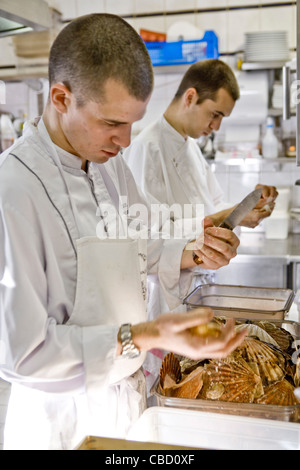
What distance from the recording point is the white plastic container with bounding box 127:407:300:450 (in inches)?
35.1

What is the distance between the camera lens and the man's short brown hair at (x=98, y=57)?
1005 millimetres

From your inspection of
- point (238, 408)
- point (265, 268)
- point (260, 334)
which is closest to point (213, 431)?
point (238, 408)

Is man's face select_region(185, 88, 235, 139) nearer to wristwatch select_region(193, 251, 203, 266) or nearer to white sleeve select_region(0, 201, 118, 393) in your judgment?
wristwatch select_region(193, 251, 203, 266)

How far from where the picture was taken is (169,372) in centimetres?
110

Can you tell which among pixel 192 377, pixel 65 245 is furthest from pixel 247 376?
pixel 65 245

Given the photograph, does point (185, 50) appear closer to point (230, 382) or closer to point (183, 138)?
point (183, 138)

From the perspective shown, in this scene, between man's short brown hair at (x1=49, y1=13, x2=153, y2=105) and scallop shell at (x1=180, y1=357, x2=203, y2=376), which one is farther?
scallop shell at (x1=180, y1=357, x2=203, y2=376)

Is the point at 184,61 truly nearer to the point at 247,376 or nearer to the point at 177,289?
the point at 177,289

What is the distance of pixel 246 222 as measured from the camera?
2.01 m

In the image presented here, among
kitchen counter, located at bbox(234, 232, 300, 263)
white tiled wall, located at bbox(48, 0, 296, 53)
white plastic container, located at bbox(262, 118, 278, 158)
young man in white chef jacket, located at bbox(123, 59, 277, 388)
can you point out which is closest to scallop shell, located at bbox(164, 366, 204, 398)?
young man in white chef jacket, located at bbox(123, 59, 277, 388)

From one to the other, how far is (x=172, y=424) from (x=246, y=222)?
119cm

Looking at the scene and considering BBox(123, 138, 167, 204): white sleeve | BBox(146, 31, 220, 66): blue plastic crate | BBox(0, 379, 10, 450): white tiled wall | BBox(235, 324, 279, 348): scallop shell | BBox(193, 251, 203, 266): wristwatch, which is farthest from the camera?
BBox(146, 31, 220, 66): blue plastic crate

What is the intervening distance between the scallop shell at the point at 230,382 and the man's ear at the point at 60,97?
664 millimetres

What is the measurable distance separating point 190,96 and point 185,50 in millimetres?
1279
